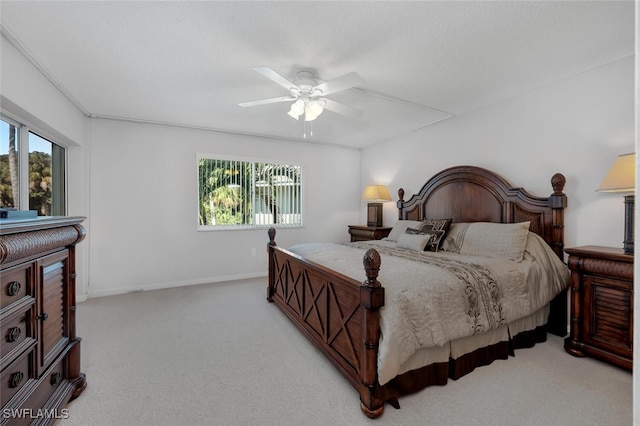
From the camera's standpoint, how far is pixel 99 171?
3.73 meters

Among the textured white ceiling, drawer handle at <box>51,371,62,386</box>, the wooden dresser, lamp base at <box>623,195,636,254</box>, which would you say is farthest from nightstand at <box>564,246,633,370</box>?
drawer handle at <box>51,371,62,386</box>

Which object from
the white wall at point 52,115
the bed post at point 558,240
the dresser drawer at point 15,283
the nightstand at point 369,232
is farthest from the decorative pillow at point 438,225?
the white wall at point 52,115

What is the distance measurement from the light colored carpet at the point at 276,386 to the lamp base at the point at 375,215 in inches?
108

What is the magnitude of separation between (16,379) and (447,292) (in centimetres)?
227

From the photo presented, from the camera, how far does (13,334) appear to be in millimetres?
1200

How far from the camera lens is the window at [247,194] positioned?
4441 millimetres

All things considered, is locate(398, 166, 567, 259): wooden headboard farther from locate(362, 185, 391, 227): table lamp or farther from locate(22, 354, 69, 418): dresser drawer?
locate(22, 354, 69, 418): dresser drawer

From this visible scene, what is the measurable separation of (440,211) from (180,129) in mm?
3943

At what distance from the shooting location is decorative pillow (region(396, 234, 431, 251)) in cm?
305

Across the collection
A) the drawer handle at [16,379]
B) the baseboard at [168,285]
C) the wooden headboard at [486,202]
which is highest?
the wooden headboard at [486,202]

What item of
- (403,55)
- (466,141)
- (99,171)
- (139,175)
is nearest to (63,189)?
(99,171)

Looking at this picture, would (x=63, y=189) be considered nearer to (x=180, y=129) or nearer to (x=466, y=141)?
(x=180, y=129)

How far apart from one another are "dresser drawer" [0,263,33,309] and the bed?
1639mm

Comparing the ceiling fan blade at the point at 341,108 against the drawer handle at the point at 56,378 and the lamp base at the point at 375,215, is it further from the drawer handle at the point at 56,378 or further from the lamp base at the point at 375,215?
the drawer handle at the point at 56,378
